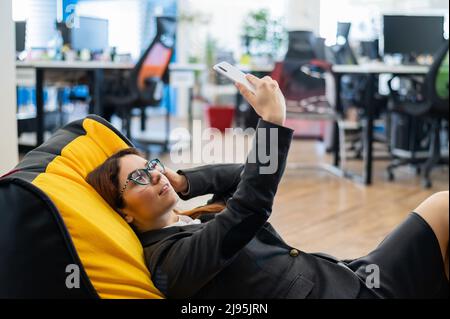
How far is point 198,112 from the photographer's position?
9258mm

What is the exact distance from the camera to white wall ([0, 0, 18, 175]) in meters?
2.21

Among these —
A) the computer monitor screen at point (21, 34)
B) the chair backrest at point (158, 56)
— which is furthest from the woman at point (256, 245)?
the computer monitor screen at point (21, 34)

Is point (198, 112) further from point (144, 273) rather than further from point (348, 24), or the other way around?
point (144, 273)

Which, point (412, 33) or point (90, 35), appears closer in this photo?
point (412, 33)

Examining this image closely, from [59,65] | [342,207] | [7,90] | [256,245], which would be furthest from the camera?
[59,65]

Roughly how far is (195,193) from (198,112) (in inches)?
305

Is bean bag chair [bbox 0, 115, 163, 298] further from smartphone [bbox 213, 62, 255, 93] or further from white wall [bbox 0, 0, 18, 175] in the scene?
white wall [bbox 0, 0, 18, 175]

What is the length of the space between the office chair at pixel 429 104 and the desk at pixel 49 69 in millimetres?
2261

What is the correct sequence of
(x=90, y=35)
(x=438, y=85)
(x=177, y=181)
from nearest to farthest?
(x=177, y=181), (x=438, y=85), (x=90, y=35)

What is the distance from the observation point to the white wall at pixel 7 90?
7.27ft

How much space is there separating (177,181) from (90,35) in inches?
187

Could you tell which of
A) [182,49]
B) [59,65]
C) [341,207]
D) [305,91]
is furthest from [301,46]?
[182,49]

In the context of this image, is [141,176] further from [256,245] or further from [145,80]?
[145,80]

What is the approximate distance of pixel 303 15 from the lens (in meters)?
8.48
